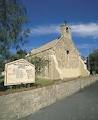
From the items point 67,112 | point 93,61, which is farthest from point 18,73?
point 93,61

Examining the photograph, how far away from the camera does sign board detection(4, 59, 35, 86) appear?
18266 millimetres

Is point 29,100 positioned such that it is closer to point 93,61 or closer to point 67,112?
point 67,112

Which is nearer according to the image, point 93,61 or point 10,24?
point 10,24

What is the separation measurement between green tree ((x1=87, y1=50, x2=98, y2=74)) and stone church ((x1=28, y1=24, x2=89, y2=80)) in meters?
7.28

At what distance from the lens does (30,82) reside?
2003 cm

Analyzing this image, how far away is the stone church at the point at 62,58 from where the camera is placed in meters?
49.6

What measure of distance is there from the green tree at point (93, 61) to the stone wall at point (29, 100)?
4239cm

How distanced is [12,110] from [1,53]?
1115cm

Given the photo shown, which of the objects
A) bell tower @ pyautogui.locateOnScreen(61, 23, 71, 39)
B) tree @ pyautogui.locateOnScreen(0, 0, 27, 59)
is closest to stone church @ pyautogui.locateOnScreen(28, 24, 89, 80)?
bell tower @ pyautogui.locateOnScreen(61, 23, 71, 39)

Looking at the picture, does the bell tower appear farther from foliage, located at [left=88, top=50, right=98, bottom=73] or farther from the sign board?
the sign board

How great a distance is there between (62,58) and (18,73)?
34874 mm

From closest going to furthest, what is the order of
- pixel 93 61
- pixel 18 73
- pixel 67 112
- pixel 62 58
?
pixel 67 112
pixel 18 73
pixel 62 58
pixel 93 61

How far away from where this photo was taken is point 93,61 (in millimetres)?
65812

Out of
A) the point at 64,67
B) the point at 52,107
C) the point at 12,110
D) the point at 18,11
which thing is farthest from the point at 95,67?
the point at 12,110
